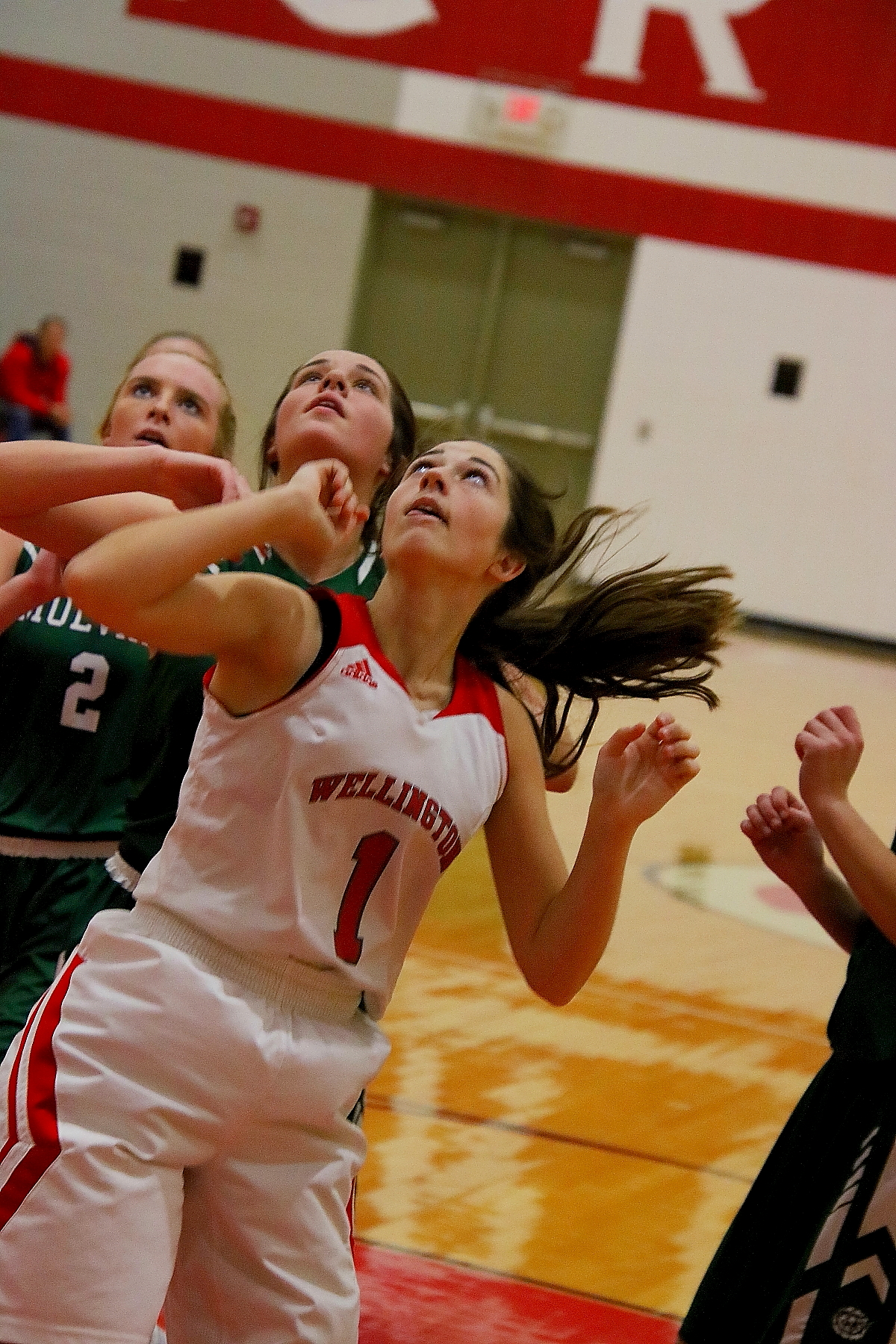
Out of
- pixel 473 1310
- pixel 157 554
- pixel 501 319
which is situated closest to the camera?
pixel 157 554

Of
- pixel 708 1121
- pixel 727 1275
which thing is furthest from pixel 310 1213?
pixel 708 1121

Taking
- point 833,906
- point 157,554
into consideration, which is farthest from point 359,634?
point 833,906

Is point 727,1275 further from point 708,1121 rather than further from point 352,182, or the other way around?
point 352,182

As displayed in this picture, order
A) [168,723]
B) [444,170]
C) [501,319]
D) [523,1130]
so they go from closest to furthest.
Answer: [168,723]
[523,1130]
[444,170]
[501,319]

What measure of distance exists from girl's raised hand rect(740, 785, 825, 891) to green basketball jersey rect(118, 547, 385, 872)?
777 mm

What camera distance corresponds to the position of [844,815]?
2463mm

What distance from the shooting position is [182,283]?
593 inches

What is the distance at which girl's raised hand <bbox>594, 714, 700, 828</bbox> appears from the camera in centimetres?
221

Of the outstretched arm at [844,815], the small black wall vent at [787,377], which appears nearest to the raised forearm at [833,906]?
the outstretched arm at [844,815]

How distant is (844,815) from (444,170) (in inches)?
521

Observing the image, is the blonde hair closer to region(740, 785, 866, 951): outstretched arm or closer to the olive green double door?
region(740, 785, 866, 951): outstretched arm

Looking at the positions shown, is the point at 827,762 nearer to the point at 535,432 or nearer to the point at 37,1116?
the point at 37,1116

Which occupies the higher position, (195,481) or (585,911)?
(195,481)

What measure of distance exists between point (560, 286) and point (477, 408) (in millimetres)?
1397
